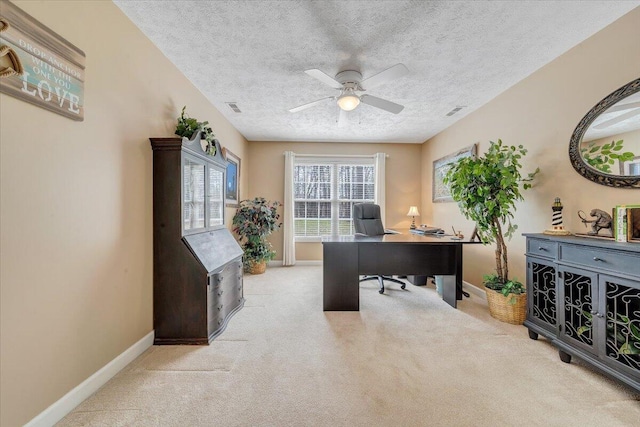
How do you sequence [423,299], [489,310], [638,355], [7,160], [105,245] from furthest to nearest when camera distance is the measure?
[423,299] → [489,310] → [105,245] → [638,355] → [7,160]

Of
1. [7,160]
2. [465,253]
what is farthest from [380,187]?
[7,160]

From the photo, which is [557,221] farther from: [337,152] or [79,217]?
[337,152]

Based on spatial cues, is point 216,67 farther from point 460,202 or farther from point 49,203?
point 460,202

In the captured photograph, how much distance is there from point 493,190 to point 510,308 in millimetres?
1186

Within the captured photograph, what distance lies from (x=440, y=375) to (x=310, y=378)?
0.89 metres

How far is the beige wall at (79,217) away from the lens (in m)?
1.18

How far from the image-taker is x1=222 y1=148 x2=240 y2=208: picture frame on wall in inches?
160

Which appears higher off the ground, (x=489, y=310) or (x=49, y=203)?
(x=49, y=203)

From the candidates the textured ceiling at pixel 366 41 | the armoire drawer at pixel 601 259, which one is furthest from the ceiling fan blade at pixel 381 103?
the armoire drawer at pixel 601 259

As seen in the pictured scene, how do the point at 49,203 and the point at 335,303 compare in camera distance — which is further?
the point at 335,303

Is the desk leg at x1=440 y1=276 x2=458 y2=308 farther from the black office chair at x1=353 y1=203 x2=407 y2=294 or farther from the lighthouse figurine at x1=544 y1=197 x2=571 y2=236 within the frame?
the lighthouse figurine at x1=544 y1=197 x2=571 y2=236

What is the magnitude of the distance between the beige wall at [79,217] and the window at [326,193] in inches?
132

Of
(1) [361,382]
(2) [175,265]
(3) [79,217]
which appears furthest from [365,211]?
(3) [79,217]

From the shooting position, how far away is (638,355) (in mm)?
1514
